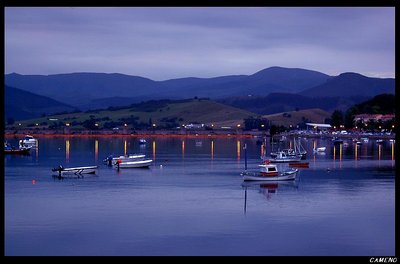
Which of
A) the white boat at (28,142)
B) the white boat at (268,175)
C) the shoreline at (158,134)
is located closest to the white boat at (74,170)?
the white boat at (268,175)

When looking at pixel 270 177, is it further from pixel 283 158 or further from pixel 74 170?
pixel 283 158

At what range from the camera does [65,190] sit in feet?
116

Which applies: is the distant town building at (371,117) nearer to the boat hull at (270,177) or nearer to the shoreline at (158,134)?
the shoreline at (158,134)

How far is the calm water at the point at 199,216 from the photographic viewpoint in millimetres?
19609

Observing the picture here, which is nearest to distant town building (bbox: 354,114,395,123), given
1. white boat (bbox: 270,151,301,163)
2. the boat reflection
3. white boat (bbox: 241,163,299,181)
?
white boat (bbox: 270,151,301,163)

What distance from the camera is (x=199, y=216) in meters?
25.2

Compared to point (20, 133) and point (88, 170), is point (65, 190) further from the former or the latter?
point (20, 133)

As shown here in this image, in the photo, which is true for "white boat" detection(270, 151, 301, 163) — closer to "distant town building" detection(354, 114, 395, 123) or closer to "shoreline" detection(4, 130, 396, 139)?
"distant town building" detection(354, 114, 395, 123)

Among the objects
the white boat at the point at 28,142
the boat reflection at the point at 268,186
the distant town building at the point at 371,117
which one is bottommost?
the boat reflection at the point at 268,186

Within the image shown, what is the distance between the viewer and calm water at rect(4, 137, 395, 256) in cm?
1961

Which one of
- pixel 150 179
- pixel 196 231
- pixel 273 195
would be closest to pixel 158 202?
pixel 273 195

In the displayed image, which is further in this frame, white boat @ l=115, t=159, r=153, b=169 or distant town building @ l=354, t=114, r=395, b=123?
distant town building @ l=354, t=114, r=395, b=123

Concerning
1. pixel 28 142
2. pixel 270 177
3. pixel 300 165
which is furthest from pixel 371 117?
pixel 270 177

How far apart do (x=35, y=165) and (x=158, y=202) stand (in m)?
28.0
